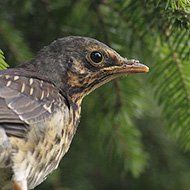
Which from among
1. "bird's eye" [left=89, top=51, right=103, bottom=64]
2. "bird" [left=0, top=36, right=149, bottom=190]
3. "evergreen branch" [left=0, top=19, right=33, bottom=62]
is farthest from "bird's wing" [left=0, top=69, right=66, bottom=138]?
"evergreen branch" [left=0, top=19, right=33, bottom=62]

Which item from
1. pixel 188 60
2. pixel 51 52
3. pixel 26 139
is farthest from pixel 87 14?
pixel 26 139

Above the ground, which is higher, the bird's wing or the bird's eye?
the bird's eye

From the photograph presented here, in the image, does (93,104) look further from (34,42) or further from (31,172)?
(31,172)

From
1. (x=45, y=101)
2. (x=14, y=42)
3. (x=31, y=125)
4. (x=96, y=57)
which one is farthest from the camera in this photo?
(x=14, y=42)

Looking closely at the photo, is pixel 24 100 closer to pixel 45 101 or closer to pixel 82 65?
pixel 45 101

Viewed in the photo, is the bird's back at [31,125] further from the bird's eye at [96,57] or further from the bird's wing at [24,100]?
the bird's eye at [96,57]

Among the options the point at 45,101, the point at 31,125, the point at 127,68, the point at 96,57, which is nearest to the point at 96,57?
the point at 96,57

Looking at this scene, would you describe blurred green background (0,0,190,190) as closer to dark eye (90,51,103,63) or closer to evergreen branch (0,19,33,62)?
evergreen branch (0,19,33,62)
